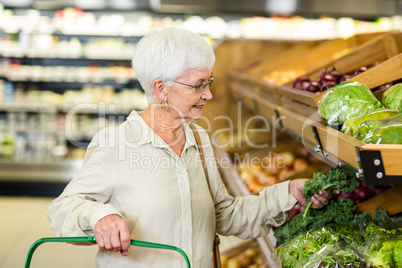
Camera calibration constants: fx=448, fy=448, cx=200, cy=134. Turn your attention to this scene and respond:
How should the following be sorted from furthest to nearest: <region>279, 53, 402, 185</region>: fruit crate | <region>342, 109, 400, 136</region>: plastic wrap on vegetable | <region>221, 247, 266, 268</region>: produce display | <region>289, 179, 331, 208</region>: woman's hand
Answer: <region>221, 247, 266, 268</region>: produce display, <region>289, 179, 331, 208</region>: woman's hand, <region>342, 109, 400, 136</region>: plastic wrap on vegetable, <region>279, 53, 402, 185</region>: fruit crate

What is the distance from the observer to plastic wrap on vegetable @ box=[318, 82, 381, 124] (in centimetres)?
144

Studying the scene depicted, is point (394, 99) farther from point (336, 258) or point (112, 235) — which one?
point (112, 235)

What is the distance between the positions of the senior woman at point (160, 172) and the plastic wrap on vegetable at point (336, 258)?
0.25 meters

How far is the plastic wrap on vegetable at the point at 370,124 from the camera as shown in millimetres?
1186

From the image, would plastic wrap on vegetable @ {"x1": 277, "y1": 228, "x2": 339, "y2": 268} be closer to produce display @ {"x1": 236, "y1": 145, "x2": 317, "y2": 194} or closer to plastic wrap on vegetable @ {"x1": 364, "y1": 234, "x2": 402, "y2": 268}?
plastic wrap on vegetable @ {"x1": 364, "y1": 234, "x2": 402, "y2": 268}

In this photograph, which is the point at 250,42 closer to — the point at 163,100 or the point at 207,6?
the point at 207,6

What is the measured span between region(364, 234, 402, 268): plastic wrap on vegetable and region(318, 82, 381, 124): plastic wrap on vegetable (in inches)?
15.2

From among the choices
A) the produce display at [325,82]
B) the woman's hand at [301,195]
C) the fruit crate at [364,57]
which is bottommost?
the woman's hand at [301,195]

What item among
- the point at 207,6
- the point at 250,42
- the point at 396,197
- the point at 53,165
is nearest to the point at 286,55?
the point at 250,42

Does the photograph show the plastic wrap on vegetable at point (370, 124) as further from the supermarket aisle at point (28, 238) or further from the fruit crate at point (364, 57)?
the supermarket aisle at point (28, 238)

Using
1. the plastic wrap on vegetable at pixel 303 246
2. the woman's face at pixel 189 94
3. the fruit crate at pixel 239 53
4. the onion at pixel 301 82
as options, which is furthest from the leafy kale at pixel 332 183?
the fruit crate at pixel 239 53

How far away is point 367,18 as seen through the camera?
652 centimetres

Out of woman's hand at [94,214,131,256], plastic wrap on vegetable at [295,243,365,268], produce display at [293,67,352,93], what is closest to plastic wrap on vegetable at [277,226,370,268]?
plastic wrap on vegetable at [295,243,365,268]

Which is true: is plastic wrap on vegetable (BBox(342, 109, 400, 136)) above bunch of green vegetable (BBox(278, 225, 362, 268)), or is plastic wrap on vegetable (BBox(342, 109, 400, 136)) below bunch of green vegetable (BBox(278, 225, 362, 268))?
above
